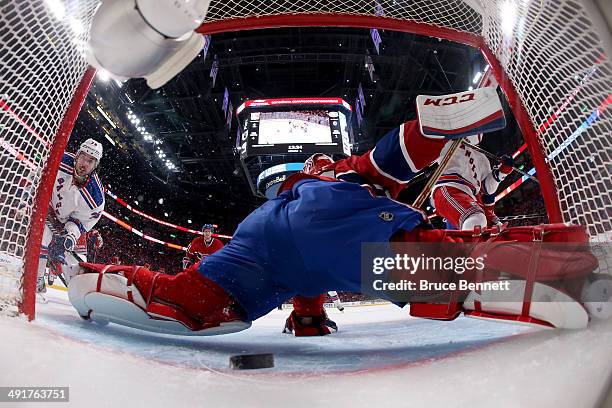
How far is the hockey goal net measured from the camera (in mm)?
447

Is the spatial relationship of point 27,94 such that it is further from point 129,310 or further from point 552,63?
point 552,63

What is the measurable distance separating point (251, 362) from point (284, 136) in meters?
1.99

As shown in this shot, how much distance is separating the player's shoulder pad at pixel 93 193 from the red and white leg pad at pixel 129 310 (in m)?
1.15

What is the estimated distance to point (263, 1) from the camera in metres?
0.96

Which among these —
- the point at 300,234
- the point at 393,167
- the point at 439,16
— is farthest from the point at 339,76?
the point at 300,234

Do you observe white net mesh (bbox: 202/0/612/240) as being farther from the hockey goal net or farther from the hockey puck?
the hockey puck

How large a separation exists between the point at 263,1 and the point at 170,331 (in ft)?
2.69

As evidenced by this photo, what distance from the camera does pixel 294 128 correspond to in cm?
236

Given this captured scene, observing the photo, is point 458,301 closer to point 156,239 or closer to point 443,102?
point 443,102

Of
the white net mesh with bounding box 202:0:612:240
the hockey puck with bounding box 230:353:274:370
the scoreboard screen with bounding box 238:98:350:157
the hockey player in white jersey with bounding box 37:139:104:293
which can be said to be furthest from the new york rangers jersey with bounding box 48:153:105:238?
the hockey puck with bounding box 230:353:274:370

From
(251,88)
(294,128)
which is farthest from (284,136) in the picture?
(251,88)

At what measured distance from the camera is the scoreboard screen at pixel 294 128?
213 centimetres

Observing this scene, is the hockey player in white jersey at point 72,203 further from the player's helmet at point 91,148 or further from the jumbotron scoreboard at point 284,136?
the jumbotron scoreboard at point 284,136

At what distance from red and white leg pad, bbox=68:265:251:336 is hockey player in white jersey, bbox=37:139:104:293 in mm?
954
